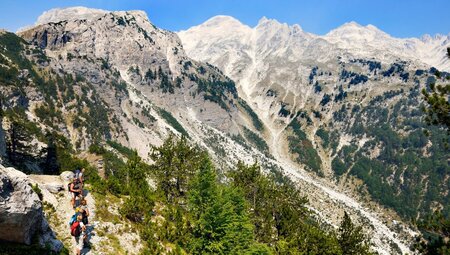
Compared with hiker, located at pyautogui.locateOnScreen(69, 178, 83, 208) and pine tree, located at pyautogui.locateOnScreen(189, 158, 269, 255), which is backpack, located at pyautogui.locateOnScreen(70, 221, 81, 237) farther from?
pine tree, located at pyautogui.locateOnScreen(189, 158, 269, 255)

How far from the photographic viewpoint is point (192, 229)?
39.7 m

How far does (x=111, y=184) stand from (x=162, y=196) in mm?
7500

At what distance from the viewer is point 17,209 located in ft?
70.4

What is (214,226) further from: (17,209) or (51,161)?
(51,161)

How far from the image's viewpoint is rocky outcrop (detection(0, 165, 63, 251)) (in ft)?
69.1

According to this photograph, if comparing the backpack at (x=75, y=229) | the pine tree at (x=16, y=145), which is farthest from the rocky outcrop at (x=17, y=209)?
the pine tree at (x=16, y=145)

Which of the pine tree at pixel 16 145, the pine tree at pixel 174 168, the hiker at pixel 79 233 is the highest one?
the pine tree at pixel 16 145

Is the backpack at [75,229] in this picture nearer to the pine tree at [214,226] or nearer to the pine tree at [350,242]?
the pine tree at [214,226]

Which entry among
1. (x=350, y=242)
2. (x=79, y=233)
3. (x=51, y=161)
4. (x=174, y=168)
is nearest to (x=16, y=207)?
(x=79, y=233)

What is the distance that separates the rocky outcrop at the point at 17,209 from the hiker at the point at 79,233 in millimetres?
3256

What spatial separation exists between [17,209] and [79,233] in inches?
287

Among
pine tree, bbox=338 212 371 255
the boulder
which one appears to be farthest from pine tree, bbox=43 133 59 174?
the boulder

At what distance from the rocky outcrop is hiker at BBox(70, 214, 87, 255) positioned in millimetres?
3256

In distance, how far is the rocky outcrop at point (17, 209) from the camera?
829 inches
